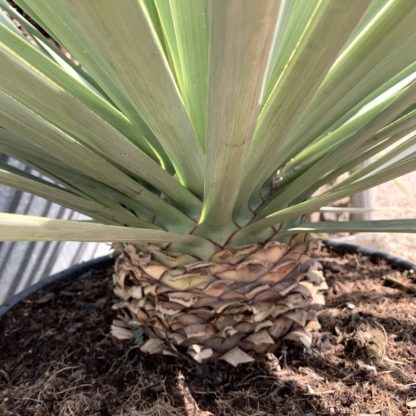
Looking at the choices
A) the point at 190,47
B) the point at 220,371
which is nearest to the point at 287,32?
the point at 190,47

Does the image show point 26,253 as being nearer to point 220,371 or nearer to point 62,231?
point 220,371

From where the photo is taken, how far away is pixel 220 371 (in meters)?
0.79

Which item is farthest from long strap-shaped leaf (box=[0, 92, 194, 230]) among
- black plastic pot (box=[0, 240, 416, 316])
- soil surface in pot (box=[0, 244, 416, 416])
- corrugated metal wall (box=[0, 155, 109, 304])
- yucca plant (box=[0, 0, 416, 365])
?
corrugated metal wall (box=[0, 155, 109, 304])

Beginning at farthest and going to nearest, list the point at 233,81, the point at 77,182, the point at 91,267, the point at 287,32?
the point at 91,267 → the point at 77,182 → the point at 287,32 → the point at 233,81

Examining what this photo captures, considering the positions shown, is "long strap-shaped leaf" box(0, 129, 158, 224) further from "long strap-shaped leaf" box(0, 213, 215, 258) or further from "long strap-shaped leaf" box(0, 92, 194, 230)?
"long strap-shaped leaf" box(0, 213, 215, 258)

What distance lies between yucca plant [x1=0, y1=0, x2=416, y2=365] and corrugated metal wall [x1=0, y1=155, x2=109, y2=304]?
1.99ft

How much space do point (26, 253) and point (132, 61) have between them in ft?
3.51

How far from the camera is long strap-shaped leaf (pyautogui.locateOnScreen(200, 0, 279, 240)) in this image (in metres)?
0.32

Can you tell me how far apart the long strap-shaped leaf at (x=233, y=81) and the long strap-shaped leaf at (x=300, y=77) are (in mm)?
50

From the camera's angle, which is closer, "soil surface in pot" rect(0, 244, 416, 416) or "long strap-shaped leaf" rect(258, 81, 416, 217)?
"long strap-shaped leaf" rect(258, 81, 416, 217)

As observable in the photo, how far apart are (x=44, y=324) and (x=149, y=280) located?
0.38 m

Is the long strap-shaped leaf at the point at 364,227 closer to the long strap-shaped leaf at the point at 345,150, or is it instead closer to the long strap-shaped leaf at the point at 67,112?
the long strap-shaped leaf at the point at 345,150

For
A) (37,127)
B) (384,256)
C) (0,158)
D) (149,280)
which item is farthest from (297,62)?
(0,158)

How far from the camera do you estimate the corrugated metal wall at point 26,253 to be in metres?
1.30
